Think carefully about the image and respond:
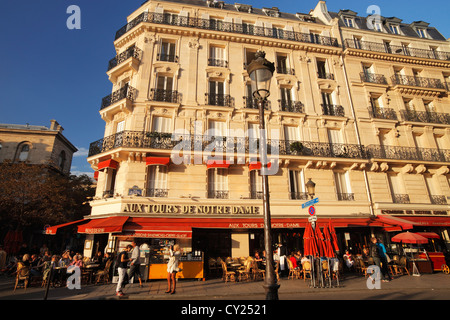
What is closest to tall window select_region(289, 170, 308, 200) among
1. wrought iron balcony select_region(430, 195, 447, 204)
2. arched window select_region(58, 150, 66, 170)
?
wrought iron balcony select_region(430, 195, 447, 204)

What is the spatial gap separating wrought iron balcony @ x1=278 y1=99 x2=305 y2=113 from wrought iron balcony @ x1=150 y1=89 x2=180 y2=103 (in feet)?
21.5

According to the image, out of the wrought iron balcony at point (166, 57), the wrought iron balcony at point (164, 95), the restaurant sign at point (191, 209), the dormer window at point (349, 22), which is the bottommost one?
the restaurant sign at point (191, 209)

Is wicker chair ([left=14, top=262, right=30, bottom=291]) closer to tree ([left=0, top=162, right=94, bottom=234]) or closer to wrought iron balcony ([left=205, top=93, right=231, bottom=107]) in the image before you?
tree ([left=0, top=162, right=94, bottom=234])

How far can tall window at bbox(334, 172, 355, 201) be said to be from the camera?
14250 mm

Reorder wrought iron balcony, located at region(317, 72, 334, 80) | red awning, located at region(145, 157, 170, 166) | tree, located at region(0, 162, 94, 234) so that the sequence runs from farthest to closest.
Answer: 1. tree, located at region(0, 162, 94, 234)
2. wrought iron balcony, located at region(317, 72, 334, 80)
3. red awning, located at region(145, 157, 170, 166)

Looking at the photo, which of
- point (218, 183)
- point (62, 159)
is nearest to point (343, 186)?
point (218, 183)

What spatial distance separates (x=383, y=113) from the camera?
16.8 metres

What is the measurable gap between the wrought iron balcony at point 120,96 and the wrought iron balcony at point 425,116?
60.5ft

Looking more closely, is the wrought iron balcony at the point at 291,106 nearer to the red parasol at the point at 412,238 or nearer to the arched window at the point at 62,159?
the red parasol at the point at 412,238

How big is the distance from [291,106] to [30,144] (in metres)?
28.0

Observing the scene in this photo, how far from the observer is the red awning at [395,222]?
40.9ft

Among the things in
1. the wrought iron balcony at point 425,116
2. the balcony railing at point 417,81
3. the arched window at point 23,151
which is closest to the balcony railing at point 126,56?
the arched window at point 23,151

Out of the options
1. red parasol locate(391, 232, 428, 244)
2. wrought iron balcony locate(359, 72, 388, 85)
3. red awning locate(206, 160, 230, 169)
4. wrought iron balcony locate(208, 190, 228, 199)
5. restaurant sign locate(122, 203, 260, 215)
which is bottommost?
red parasol locate(391, 232, 428, 244)

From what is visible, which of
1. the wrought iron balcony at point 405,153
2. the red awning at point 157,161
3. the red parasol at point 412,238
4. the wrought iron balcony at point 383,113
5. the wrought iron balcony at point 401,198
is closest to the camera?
the red parasol at point 412,238
